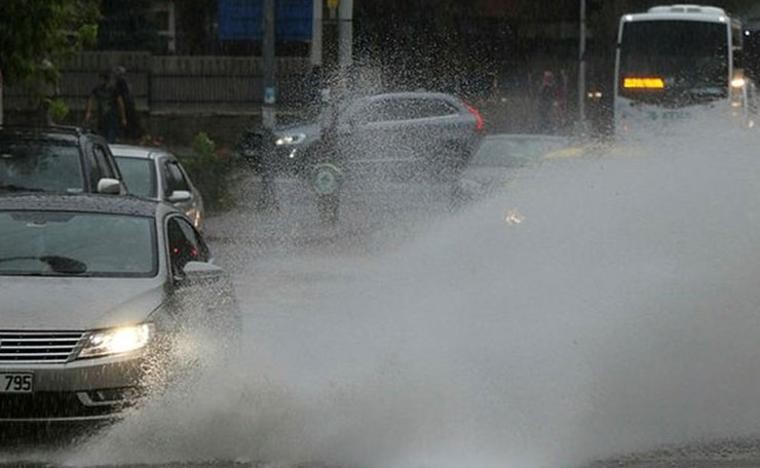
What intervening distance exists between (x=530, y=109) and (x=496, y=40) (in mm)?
7604

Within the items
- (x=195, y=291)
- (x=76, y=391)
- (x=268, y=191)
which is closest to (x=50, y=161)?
(x=195, y=291)

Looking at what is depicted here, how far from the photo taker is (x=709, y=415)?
10.6m

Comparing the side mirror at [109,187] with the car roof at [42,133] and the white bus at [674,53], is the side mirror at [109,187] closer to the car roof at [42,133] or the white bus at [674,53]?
the car roof at [42,133]

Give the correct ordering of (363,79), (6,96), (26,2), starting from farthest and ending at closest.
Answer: (6,96)
(363,79)
(26,2)

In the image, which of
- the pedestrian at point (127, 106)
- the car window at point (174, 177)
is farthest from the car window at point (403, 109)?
the pedestrian at point (127, 106)

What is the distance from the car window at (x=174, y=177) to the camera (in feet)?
62.0

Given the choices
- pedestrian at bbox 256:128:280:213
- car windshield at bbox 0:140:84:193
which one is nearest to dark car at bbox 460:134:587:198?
pedestrian at bbox 256:128:280:213

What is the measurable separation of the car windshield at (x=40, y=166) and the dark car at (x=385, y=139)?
4506 mm

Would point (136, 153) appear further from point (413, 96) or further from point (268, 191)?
point (413, 96)

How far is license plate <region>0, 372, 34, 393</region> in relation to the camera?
31.7 ft

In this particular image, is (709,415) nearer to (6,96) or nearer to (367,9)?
(6,96)

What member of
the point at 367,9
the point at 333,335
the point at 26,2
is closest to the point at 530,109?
the point at 367,9

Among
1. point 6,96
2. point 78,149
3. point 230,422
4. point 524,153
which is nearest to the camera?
point 230,422

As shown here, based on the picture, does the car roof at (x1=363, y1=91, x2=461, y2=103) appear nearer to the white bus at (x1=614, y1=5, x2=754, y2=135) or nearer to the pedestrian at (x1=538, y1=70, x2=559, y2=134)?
the white bus at (x1=614, y1=5, x2=754, y2=135)
